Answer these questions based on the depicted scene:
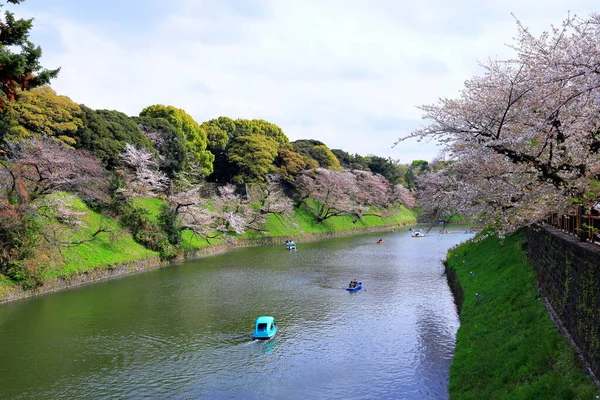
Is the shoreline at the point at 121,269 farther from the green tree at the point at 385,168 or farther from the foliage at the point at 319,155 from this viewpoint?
the green tree at the point at 385,168

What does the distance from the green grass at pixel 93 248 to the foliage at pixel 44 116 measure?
524cm

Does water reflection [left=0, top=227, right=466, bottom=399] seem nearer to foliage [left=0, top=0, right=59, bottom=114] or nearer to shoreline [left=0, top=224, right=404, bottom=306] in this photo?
shoreline [left=0, top=224, right=404, bottom=306]

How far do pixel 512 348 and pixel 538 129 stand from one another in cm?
620

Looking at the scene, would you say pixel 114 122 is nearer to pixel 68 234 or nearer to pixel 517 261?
pixel 68 234

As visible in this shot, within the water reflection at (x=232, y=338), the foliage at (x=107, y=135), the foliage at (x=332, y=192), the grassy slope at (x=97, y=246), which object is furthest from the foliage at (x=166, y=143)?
the foliage at (x=332, y=192)

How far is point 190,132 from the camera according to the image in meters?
54.6

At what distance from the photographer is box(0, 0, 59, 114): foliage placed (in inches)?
434

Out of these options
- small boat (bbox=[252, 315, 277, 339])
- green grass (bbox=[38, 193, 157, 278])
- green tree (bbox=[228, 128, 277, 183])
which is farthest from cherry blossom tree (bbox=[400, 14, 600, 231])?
green tree (bbox=[228, 128, 277, 183])

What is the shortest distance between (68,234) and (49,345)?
1273 cm

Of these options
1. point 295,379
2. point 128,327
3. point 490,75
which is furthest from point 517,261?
point 128,327

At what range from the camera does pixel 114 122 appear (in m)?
40.9

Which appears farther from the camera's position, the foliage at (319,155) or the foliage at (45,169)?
the foliage at (319,155)

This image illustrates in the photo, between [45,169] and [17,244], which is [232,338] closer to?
[17,244]

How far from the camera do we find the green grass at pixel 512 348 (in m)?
8.70
